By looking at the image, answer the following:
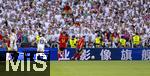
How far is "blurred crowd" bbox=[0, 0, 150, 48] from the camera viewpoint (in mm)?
32500

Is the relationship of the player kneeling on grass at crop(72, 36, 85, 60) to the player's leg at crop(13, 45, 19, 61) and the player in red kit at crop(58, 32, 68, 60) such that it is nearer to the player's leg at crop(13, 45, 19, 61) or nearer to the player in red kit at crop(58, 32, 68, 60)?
the player in red kit at crop(58, 32, 68, 60)

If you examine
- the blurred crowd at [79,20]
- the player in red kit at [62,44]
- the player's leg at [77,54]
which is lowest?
the player's leg at [77,54]

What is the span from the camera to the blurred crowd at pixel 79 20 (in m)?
32.5

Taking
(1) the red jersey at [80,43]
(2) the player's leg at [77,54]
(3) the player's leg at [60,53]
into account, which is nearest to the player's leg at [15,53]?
(3) the player's leg at [60,53]

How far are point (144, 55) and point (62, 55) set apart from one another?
5.27 m

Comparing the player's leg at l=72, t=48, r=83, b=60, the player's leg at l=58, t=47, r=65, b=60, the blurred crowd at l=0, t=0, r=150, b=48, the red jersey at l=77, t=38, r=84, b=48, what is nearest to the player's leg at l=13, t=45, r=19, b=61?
the blurred crowd at l=0, t=0, r=150, b=48

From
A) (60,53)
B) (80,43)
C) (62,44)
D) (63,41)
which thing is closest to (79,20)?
(80,43)

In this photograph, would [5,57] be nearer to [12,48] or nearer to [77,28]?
[12,48]

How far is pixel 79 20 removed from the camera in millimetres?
35156

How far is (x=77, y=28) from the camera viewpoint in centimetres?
3325

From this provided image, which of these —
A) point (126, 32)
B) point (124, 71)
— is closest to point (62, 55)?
point (126, 32)

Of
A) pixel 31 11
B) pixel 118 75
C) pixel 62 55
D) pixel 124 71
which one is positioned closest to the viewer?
pixel 118 75

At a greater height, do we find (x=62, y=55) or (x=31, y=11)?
(x=31, y=11)

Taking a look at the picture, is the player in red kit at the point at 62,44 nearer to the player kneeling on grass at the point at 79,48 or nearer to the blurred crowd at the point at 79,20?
the player kneeling on grass at the point at 79,48
